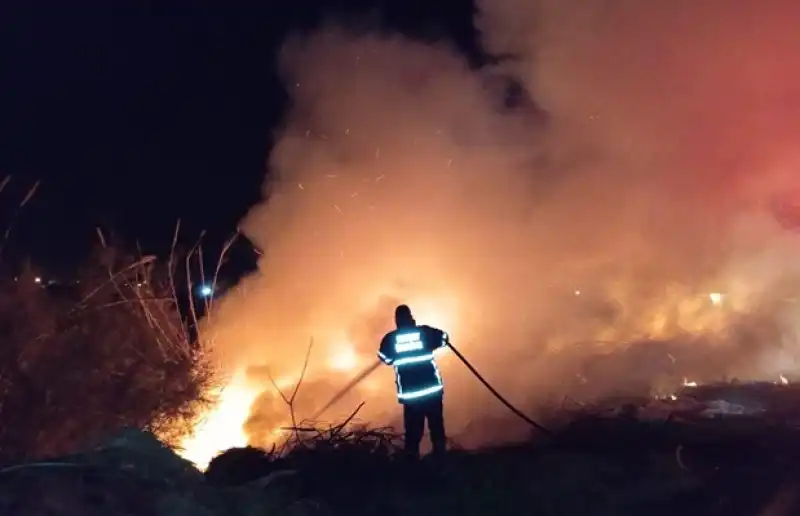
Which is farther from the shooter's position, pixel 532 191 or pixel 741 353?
pixel 532 191

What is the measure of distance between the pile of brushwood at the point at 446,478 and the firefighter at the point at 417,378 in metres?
0.32

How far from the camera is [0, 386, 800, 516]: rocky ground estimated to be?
541cm

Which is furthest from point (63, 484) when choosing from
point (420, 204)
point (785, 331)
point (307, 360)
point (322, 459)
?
point (785, 331)

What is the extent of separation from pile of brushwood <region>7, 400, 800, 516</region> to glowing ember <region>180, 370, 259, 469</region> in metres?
3.38

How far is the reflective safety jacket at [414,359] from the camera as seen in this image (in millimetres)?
9031

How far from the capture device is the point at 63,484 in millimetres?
5184

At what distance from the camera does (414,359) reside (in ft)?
29.8

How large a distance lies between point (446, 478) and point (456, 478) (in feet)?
0.35

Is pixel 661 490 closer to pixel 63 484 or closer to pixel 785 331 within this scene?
pixel 63 484

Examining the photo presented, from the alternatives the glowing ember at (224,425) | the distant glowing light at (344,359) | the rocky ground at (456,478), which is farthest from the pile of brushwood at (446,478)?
the distant glowing light at (344,359)

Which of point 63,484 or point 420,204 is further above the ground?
point 420,204

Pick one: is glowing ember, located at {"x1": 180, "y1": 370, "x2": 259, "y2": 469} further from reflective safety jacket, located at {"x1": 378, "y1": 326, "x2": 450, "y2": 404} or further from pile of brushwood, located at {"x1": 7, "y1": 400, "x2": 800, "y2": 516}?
reflective safety jacket, located at {"x1": 378, "y1": 326, "x2": 450, "y2": 404}

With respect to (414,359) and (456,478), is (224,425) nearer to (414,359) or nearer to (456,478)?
(414,359)

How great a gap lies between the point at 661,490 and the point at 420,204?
10.4 meters
